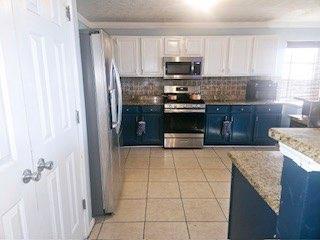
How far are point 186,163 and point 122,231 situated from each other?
73.6 inches

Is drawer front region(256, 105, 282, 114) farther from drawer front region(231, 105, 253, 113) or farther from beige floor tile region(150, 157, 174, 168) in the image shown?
beige floor tile region(150, 157, 174, 168)

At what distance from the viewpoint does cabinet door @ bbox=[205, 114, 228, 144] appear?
14.4 ft

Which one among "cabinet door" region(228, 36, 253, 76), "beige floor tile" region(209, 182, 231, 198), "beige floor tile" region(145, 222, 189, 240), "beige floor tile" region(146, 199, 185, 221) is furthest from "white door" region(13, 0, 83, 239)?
"cabinet door" region(228, 36, 253, 76)

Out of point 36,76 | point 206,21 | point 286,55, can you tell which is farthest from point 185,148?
point 36,76

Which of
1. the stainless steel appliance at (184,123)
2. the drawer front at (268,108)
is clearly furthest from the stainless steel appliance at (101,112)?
the drawer front at (268,108)

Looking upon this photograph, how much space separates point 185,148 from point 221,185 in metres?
1.51

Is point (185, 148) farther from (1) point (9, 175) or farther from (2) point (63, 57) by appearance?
(1) point (9, 175)

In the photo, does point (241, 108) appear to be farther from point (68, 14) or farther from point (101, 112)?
point (68, 14)

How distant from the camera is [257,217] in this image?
127 cm

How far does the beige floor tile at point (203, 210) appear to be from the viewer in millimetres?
2393

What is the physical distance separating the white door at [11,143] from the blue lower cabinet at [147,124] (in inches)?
128

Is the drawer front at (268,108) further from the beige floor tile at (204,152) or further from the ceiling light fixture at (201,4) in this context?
the ceiling light fixture at (201,4)

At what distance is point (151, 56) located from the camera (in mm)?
4445

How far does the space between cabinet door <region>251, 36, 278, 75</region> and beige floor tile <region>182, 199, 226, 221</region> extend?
2.99m
